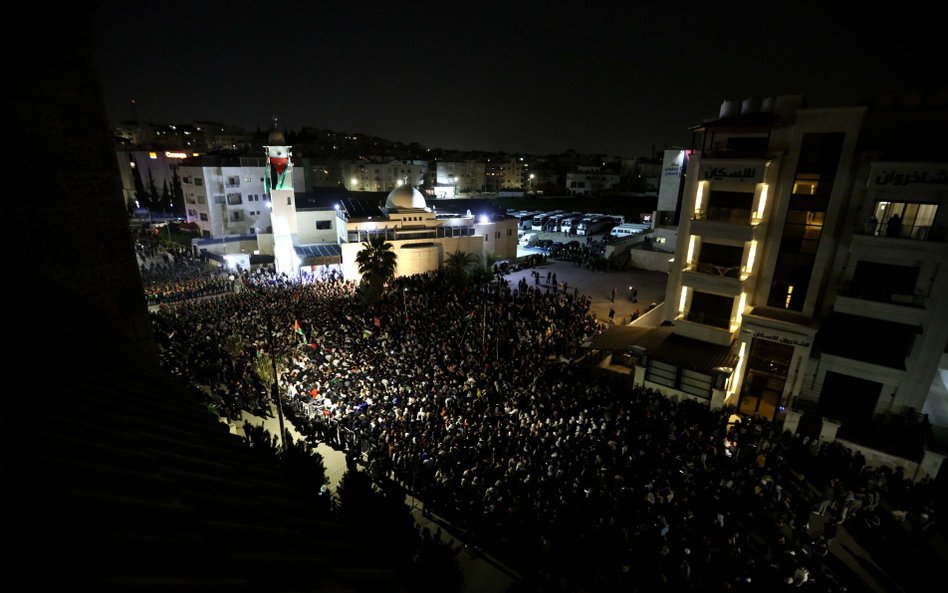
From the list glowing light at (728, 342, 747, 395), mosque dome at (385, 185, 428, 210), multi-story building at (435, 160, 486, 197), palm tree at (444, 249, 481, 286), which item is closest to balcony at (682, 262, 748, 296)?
glowing light at (728, 342, 747, 395)

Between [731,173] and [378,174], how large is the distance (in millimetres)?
78133

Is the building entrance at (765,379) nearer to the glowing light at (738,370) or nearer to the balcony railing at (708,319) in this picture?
the glowing light at (738,370)

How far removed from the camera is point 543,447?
13711mm

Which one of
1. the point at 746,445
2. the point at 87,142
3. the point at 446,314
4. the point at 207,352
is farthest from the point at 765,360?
the point at 207,352

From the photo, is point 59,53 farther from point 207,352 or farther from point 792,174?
point 792,174

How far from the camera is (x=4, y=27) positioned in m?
6.29

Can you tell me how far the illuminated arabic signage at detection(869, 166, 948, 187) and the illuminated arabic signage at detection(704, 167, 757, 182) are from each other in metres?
3.68

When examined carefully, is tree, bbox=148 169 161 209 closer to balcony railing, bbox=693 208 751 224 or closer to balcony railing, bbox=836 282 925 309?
balcony railing, bbox=693 208 751 224

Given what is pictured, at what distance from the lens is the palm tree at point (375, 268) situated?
28.9 meters

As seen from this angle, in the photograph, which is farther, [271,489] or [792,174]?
[792,174]

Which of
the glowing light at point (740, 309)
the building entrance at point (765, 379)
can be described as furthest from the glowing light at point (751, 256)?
the building entrance at point (765, 379)

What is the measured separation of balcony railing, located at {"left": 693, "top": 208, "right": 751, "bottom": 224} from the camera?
61.8 ft

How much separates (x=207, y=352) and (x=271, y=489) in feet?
57.9

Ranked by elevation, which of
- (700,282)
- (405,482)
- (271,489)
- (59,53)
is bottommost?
(405,482)
